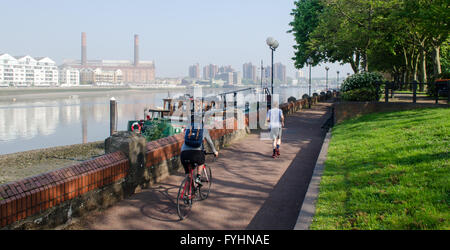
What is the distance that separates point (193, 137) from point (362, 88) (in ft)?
48.9

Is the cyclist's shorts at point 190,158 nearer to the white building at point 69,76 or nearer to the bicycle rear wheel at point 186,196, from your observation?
the bicycle rear wheel at point 186,196

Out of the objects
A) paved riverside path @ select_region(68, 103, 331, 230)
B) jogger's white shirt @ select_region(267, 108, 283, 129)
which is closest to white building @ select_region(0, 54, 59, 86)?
jogger's white shirt @ select_region(267, 108, 283, 129)

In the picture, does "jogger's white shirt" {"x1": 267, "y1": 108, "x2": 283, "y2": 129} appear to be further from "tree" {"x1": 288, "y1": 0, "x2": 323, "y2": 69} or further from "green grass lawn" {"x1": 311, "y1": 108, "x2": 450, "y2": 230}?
"tree" {"x1": 288, "y1": 0, "x2": 323, "y2": 69}

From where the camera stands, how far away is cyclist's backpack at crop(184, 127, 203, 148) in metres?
6.56

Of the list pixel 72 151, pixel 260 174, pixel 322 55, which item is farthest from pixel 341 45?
pixel 260 174

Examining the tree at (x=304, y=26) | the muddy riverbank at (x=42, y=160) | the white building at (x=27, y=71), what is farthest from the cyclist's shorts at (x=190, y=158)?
the white building at (x=27, y=71)

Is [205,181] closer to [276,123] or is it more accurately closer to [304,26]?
[276,123]

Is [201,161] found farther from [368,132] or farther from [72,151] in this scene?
[72,151]

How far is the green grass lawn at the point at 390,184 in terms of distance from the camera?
502cm

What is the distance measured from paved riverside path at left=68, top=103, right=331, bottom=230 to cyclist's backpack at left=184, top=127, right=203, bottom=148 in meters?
1.14

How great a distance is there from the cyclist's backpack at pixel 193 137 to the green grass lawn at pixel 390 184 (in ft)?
7.49

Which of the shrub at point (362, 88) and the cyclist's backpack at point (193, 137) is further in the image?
the shrub at point (362, 88)

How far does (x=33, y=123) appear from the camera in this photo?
39.5m
